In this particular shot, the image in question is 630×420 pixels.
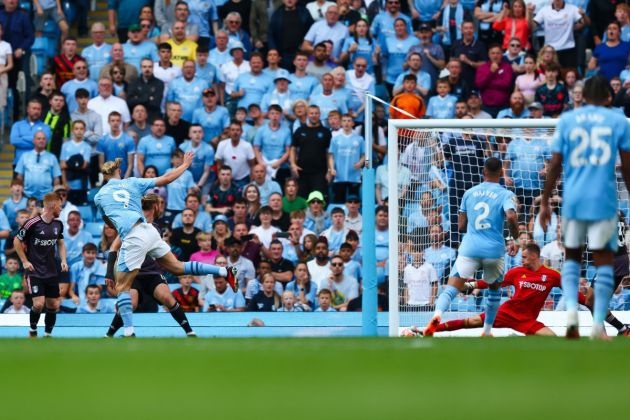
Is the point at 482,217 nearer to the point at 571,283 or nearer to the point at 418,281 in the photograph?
the point at 418,281

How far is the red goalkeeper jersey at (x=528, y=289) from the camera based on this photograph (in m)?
14.7

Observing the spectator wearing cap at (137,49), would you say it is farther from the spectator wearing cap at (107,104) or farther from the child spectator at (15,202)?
the child spectator at (15,202)

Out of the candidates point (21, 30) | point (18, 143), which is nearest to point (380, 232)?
point (18, 143)

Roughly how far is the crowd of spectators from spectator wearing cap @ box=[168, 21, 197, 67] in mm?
23

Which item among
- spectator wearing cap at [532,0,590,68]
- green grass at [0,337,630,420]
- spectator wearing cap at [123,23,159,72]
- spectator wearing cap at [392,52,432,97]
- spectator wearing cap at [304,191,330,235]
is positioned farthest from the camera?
spectator wearing cap at [123,23,159,72]

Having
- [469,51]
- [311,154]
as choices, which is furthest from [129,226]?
[469,51]

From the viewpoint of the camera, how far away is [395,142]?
15.2 meters

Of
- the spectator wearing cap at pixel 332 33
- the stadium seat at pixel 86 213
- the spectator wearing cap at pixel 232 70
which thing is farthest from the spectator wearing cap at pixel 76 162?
the spectator wearing cap at pixel 332 33

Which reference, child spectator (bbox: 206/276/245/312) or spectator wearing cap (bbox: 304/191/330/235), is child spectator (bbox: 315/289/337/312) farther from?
spectator wearing cap (bbox: 304/191/330/235)

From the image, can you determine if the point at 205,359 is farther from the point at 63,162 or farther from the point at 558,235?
Answer: the point at 63,162

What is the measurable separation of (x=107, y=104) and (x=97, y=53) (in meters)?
1.50

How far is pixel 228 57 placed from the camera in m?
22.8

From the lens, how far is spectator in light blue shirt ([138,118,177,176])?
21.0 meters

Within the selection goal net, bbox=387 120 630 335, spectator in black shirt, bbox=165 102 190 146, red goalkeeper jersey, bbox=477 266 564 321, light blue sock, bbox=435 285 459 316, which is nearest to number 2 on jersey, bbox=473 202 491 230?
light blue sock, bbox=435 285 459 316
